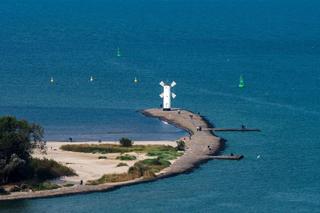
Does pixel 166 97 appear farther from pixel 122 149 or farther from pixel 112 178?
pixel 112 178

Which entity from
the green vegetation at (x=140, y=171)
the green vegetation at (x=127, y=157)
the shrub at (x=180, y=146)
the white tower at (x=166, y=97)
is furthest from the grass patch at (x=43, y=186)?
the white tower at (x=166, y=97)

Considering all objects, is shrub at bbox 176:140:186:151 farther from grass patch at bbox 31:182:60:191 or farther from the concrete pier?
grass patch at bbox 31:182:60:191

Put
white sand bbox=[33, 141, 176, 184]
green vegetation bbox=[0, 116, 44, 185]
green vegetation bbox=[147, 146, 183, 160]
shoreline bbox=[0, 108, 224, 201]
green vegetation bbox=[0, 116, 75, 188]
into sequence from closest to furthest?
1. shoreline bbox=[0, 108, 224, 201]
2. green vegetation bbox=[0, 116, 44, 185]
3. green vegetation bbox=[0, 116, 75, 188]
4. white sand bbox=[33, 141, 176, 184]
5. green vegetation bbox=[147, 146, 183, 160]

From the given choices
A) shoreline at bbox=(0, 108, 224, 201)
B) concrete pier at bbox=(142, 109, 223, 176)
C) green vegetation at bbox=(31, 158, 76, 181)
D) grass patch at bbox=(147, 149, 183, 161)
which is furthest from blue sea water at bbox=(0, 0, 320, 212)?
green vegetation at bbox=(31, 158, 76, 181)

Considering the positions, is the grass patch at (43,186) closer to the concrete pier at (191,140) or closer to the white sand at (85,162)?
the white sand at (85,162)

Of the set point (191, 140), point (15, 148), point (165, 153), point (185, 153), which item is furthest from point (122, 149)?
point (15, 148)
